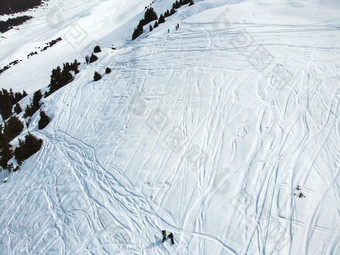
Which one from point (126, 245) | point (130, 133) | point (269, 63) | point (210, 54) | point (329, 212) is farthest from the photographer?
point (210, 54)

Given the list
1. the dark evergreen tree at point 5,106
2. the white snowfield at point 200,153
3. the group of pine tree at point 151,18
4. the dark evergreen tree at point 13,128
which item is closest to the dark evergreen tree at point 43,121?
the white snowfield at point 200,153

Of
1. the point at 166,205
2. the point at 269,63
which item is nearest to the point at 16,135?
the point at 166,205

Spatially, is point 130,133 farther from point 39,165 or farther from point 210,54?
point 210,54

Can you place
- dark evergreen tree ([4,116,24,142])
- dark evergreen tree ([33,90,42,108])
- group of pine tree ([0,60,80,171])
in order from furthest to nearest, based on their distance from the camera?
1. dark evergreen tree ([33,90,42,108])
2. dark evergreen tree ([4,116,24,142])
3. group of pine tree ([0,60,80,171])

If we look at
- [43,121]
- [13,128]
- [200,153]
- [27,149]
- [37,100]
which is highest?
[27,149]

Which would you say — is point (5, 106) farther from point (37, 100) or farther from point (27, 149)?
point (27, 149)

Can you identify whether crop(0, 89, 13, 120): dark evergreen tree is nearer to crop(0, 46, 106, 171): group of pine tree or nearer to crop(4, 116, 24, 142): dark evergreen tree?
crop(0, 46, 106, 171): group of pine tree

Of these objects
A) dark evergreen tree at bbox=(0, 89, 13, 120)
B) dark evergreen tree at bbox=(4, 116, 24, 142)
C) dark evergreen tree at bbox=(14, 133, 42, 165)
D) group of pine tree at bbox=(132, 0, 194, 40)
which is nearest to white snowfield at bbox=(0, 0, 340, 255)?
dark evergreen tree at bbox=(14, 133, 42, 165)

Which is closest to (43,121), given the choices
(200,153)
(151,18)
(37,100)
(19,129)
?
(19,129)
